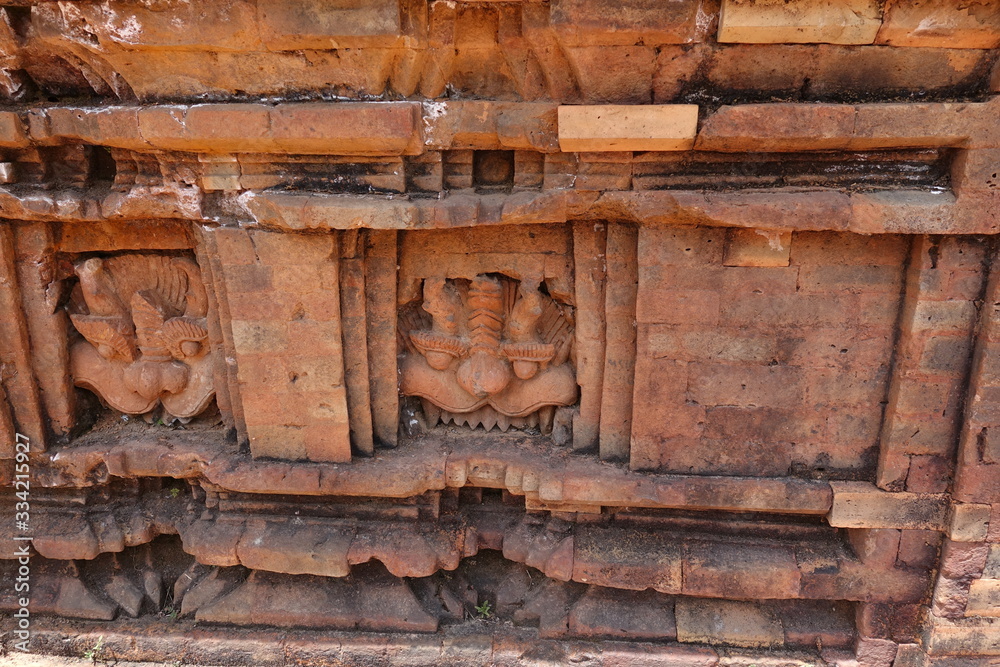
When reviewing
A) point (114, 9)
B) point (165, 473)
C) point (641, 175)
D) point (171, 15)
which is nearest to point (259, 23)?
point (171, 15)

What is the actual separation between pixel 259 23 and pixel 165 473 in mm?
3310

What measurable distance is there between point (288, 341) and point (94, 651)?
9.52ft

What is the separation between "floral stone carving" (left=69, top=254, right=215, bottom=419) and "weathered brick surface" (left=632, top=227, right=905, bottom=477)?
3320 millimetres

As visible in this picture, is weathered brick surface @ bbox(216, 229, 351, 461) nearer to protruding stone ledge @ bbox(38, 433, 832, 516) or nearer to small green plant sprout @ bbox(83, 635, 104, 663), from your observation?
protruding stone ledge @ bbox(38, 433, 832, 516)

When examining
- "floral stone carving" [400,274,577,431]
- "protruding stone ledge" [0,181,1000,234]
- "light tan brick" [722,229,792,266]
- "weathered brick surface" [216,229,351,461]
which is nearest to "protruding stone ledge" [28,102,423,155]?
"protruding stone ledge" [0,181,1000,234]

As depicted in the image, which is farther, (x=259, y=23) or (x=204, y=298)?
(x=204, y=298)

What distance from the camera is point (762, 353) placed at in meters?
4.29

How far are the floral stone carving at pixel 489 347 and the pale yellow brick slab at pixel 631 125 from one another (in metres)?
1.12

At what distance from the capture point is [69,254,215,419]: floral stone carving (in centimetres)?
477

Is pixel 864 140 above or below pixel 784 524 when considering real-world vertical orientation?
above

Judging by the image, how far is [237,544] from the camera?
189 inches

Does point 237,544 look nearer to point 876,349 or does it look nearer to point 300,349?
point 300,349

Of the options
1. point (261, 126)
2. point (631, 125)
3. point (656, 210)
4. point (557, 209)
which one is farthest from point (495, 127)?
point (261, 126)

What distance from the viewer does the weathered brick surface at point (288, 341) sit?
14.1 feet
